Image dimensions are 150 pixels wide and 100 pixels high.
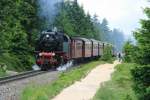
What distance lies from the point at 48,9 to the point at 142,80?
35324 millimetres

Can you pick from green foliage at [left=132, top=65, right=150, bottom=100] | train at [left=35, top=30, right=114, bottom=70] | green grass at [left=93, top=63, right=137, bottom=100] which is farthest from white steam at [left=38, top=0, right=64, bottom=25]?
green foliage at [left=132, top=65, right=150, bottom=100]

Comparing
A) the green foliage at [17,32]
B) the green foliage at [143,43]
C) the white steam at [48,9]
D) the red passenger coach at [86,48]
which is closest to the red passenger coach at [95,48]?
the red passenger coach at [86,48]

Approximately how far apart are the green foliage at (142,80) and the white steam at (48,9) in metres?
34.1

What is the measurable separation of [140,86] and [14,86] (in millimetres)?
13407

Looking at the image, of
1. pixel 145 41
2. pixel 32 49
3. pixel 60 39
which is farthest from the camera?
pixel 32 49

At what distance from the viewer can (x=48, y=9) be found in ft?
155

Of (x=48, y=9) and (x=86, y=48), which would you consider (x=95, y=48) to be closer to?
(x=86, y=48)

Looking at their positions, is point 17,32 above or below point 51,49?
above

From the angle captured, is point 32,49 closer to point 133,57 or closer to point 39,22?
point 39,22

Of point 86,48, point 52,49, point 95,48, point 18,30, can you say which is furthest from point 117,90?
point 95,48

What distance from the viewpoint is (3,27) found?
37.8 m

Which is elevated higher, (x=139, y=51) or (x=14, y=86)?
(x=139, y=51)

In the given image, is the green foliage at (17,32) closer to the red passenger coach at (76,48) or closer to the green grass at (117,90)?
the red passenger coach at (76,48)

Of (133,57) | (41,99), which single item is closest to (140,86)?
(133,57)
